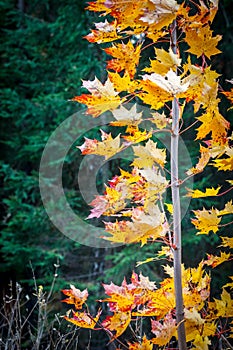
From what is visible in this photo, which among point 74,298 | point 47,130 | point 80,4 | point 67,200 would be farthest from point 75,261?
point 74,298

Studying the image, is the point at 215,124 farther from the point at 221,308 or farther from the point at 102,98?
the point at 221,308

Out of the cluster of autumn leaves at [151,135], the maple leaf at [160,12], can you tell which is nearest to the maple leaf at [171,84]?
the cluster of autumn leaves at [151,135]

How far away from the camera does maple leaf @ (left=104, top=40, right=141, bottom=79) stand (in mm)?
1087

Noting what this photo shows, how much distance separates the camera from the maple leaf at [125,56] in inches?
42.8

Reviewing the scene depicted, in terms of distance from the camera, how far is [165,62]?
3.19 feet

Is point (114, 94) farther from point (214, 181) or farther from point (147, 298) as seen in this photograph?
point (214, 181)

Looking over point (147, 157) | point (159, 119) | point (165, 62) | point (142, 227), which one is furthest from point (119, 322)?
point (165, 62)

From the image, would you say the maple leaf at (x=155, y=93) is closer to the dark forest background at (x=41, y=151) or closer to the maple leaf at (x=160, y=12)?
the maple leaf at (x=160, y=12)

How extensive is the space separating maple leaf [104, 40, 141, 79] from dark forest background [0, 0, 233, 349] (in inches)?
106

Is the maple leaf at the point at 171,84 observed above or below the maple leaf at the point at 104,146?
above

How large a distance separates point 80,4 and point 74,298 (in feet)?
13.7

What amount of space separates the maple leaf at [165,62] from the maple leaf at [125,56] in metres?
0.12

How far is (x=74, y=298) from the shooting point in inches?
44.3

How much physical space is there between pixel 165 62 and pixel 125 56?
17cm
